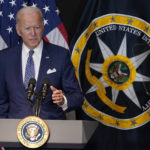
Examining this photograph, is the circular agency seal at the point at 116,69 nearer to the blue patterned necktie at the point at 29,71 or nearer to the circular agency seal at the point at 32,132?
the blue patterned necktie at the point at 29,71

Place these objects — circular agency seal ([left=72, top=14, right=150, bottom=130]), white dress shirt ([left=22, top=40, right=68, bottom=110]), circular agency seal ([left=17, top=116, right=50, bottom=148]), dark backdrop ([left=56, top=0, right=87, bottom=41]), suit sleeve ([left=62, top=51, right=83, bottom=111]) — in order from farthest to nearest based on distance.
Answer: dark backdrop ([left=56, top=0, right=87, bottom=41]) → circular agency seal ([left=72, top=14, right=150, bottom=130]) → white dress shirt ([left=22, top=40, right=68, bottom=110]) → suit sleeve ([left=62, top=51, right=83, bottom=111]) → circular agency seal ([left=17, top=116, right=50, bottom=148])

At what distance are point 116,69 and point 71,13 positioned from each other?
2.58 feet

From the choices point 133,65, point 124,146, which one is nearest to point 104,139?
point 124,146

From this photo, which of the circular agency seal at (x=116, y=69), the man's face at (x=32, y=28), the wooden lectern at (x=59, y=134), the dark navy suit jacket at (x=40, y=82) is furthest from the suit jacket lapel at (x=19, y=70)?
the circular agency seal at (x=116, y=69)

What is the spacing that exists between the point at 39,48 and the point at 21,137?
0.97 meters

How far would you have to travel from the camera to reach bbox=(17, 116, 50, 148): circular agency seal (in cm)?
171

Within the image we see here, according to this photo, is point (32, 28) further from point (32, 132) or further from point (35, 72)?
point (32, 132)

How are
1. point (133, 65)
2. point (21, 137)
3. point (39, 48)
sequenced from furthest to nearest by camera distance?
point (133, 65) → point (39, 48) → point (21, 137)

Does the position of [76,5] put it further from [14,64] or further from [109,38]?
[14,64]

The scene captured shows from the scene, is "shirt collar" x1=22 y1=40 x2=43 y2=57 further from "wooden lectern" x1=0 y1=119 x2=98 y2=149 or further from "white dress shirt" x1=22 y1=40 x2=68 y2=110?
"wooden lectern" x1=0 y1=119 x2=98 y2=149

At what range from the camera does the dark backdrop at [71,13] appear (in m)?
3.72

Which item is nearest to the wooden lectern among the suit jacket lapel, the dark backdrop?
the suit jacket lapel

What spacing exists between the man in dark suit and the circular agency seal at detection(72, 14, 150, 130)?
110cm

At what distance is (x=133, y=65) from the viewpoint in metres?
3.57
